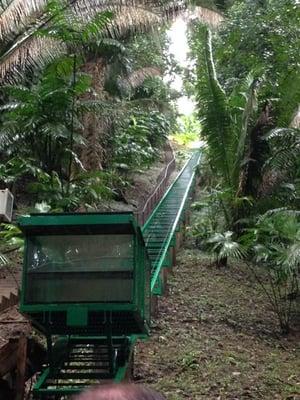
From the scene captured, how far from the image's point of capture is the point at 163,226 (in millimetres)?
13320

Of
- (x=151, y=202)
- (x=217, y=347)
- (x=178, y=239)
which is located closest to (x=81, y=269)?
(x=217, y=347)

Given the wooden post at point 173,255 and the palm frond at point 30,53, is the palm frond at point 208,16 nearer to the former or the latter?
the palm frond at point 30,53

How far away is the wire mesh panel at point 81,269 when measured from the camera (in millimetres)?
4379

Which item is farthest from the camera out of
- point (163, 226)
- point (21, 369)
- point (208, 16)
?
point (208, 16)

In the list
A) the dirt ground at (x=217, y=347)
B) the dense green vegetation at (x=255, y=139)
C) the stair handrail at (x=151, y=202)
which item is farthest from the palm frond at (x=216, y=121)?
the dirt ground at (x=217, y=347)

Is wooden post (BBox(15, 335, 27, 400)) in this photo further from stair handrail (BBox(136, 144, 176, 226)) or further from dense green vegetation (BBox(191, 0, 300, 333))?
stair handrail (BBox(136, 144, 176, 226))

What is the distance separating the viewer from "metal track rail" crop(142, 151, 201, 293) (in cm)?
997

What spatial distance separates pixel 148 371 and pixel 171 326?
174 centimetres

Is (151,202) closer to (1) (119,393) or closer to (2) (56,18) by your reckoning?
(2) (56,18)

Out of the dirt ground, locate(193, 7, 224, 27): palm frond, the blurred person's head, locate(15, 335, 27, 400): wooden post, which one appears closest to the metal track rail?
the dirt ground

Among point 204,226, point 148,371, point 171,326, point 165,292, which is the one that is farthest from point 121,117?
point 148,371

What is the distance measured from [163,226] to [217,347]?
6032mm

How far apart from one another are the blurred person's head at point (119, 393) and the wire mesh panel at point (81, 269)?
286cm

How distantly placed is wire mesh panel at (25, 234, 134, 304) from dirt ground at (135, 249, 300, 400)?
1884mm
